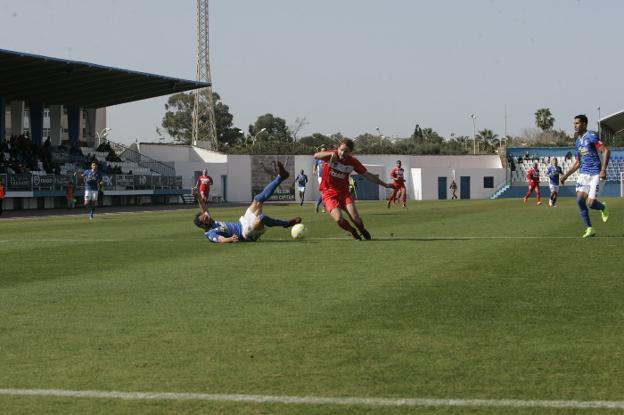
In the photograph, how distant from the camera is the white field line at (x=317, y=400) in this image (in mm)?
5039

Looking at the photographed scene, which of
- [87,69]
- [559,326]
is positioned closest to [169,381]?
[559,326]

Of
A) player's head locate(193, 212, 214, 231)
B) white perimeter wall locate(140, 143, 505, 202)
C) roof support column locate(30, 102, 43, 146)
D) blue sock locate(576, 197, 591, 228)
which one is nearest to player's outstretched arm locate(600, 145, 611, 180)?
blue sock locate(576, 197, 591, 228)

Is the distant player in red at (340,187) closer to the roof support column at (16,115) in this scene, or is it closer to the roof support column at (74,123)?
the roof support column at (16,115)

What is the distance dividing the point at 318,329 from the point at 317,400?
220 cm

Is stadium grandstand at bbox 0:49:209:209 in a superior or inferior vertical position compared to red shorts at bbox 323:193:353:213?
superior

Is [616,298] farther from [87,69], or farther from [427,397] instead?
[87,69]

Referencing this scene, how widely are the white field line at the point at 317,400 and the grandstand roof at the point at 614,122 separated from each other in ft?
293

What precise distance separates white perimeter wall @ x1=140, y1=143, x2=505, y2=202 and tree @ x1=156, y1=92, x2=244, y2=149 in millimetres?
59948

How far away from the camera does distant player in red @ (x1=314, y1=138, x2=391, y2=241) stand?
17298 millimetres

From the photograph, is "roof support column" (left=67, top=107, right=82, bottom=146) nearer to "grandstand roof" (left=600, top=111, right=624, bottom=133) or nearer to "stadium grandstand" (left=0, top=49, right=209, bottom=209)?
"stadium grandstand" (left=0, top=49, right=209, bottom=209)

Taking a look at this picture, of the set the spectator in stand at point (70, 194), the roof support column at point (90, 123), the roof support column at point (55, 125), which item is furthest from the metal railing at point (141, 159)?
the spectator in stand at point (70, 194)

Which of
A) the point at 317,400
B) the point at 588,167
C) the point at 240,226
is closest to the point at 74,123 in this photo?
the point at 240,226

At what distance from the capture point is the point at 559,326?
738cm

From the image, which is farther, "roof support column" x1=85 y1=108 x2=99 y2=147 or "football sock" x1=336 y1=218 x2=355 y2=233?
"roof support column" x1=85 y1=108 x2=99 y2=147
